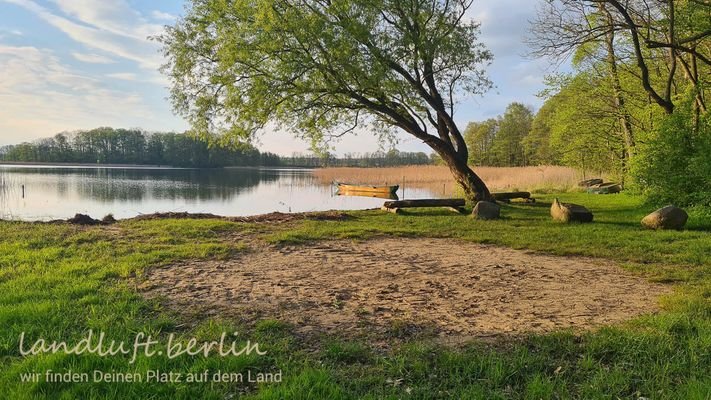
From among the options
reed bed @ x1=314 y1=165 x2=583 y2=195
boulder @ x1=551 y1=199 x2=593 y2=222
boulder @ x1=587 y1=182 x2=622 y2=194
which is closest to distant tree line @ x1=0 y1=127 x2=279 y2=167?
reed bed @ x1=314 y1=165 x2=583 y2=195

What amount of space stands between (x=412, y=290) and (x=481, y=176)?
85.2 feet

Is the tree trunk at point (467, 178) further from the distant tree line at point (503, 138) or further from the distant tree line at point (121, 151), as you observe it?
the distant tree line at point (121, 151)

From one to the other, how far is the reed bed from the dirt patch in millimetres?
13121

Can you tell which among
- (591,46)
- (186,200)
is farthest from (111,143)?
(591,46)

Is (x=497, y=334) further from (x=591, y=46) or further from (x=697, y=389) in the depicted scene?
Answer: (x=591, y=46)

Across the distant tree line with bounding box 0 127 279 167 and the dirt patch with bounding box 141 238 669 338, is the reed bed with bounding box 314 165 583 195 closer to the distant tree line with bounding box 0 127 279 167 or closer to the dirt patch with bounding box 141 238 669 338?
the dirt patch with bounding box 141 238 669 338

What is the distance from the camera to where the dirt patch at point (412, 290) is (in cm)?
408

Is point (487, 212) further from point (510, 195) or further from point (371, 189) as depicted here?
point (371, 189)

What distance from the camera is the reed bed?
24.4m

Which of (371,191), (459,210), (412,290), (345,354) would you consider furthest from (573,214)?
(371,191)

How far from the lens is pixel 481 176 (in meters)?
29.7

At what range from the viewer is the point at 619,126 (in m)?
21.8

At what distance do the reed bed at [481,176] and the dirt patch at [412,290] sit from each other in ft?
43.0

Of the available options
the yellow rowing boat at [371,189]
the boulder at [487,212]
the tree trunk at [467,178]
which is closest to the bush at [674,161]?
the boulder at [487,212]
